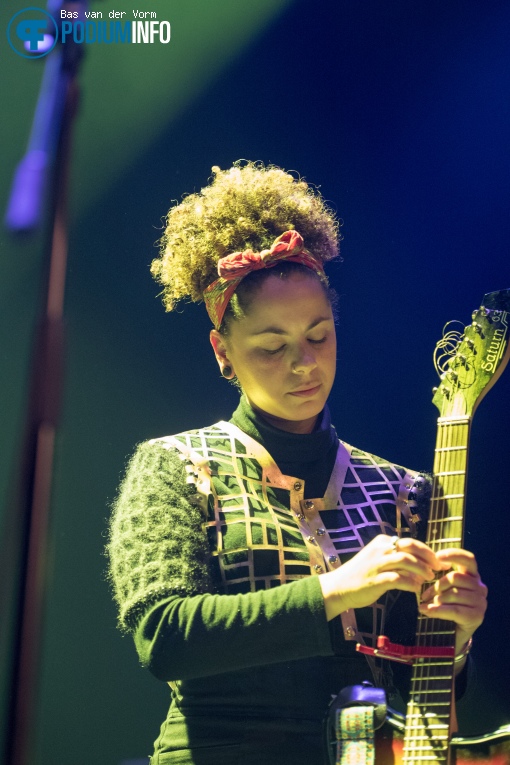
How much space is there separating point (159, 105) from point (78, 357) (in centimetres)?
66

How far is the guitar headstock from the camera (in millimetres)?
1547

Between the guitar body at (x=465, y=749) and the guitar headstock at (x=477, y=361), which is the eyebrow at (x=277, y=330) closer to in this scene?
the guitar headstock at (x=477, y=361)

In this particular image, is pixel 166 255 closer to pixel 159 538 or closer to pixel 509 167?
pixel 159 538

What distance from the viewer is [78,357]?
6.94 ft

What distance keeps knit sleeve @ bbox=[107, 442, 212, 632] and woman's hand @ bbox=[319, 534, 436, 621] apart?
0.24 metres

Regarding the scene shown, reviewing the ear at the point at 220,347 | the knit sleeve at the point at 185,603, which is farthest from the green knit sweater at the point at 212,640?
the ear at the point at 220,347

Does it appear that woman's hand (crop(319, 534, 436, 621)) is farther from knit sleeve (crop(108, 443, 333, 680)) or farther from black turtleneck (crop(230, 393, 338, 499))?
black turtleneck (crop(230, 393, 338, 499))

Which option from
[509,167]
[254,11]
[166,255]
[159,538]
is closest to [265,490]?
[159,538]

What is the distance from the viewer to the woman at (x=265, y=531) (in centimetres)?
136

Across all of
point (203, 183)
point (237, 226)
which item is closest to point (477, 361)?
point (237, 226)

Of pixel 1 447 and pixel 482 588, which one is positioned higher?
pixel 1 447

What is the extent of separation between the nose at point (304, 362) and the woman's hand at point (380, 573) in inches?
15.5

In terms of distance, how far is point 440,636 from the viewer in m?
1.38

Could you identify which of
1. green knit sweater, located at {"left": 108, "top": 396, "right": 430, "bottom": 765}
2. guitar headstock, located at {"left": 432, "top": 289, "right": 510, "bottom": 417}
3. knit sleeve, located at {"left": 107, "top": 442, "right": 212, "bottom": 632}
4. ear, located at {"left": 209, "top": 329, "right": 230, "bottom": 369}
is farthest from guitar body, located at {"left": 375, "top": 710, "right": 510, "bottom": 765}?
ear, located at {"left": 209, "top": 329, "right": 230, "bottom": 369}
